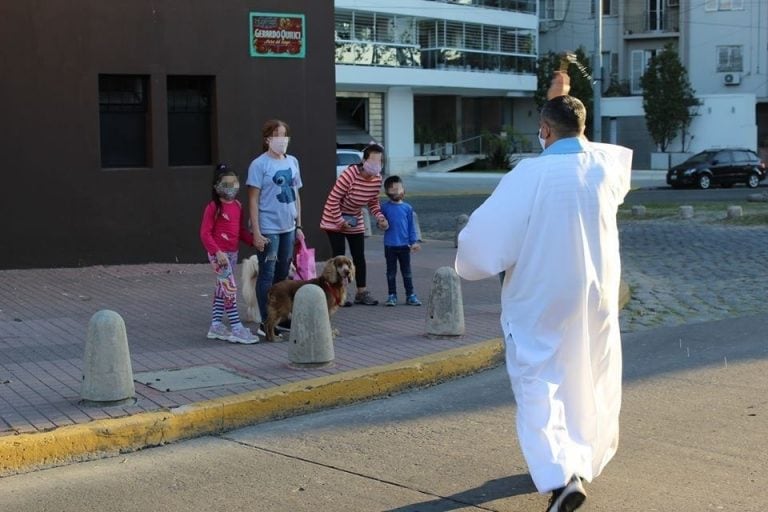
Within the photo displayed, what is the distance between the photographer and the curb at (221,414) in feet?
20.7

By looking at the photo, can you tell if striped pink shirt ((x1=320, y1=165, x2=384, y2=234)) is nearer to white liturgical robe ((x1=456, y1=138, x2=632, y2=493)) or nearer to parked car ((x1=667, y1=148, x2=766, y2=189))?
white liturgical robe ((x1=456, y1=138, x2=632, y2=493))

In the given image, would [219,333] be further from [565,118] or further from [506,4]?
[506,4]

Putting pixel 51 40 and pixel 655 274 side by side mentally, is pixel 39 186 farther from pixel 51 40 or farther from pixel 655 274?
pixel 655 274

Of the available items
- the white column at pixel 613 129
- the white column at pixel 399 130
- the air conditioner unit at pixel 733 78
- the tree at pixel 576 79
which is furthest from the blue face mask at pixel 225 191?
the air conditioner unit at pixel 733 78

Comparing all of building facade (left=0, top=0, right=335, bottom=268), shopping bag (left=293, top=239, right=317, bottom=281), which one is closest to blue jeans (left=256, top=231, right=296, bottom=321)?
shopping bag (left=293, top=239, right=317, bottom=281)

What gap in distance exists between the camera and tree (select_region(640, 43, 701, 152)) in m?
50.0

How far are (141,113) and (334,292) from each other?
6.52 metres

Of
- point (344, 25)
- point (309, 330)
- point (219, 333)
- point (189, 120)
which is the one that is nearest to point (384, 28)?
point (344, 25)

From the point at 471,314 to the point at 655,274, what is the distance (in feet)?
16.1

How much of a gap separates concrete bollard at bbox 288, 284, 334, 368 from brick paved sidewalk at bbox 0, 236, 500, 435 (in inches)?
4.5

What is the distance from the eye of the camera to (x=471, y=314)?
1109 centimetres

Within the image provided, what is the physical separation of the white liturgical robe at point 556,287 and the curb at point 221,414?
267cm

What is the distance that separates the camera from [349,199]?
11445 mm

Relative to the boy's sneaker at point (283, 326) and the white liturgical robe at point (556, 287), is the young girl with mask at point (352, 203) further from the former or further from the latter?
the white liturgical robe at point (556, 287)
